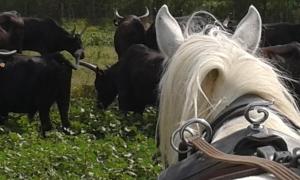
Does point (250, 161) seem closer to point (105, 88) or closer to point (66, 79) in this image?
point (66, 79)

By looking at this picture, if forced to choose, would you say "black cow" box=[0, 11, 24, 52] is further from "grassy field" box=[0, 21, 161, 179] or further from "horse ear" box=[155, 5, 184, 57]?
"horse ear" box=[155, 5, 184, 57]

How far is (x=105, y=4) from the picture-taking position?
31203mm

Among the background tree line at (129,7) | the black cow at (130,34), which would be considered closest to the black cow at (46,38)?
the black cow at (130,34)

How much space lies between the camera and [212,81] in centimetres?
228

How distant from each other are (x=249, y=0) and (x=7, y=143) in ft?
61.6

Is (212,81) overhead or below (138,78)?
overhead

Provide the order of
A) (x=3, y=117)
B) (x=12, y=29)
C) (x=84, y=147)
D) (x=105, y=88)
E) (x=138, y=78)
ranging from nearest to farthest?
(x=84, y=147) → (x=3, y=117) → (x=138, y=78) → (x=105, y=88) → (x=12, y=29)

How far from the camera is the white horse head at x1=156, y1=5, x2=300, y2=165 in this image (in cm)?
219

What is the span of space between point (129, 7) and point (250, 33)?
28.1m

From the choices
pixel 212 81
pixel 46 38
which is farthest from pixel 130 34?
pixel 212 81

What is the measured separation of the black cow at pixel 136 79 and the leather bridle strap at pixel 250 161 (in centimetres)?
994

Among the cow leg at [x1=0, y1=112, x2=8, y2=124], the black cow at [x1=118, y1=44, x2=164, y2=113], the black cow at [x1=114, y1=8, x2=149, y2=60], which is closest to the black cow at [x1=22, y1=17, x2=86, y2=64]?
the black cow at [x1=114, y1=8, x2=149, y2=60]

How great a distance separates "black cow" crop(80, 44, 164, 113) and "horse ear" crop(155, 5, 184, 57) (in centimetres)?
906

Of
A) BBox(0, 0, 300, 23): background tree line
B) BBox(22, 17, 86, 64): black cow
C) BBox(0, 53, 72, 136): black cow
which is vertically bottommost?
BBox(0, 0, 300, 23): background tree line
